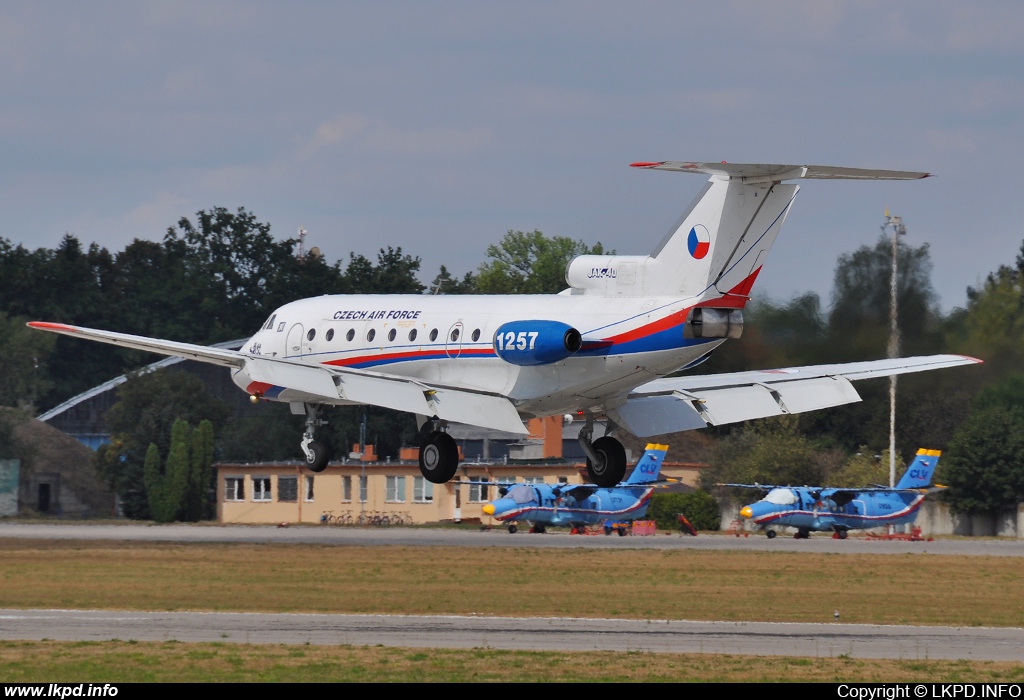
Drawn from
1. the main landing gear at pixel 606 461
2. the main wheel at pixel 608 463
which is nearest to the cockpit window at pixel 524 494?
the main landing gear at pixel 606 461

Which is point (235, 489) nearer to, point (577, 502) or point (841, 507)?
point (577, 502)

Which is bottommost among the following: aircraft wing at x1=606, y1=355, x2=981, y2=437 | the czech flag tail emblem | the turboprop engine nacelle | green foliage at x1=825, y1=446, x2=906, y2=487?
green foliage at x1=825, y1=446, x2=906, y2=487

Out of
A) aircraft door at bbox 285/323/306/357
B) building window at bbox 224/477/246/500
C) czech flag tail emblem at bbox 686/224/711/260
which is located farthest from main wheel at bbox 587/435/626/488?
building window at bbox 224/477/246/500

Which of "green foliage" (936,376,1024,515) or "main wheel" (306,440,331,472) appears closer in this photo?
"main wheel" (306,440,331,472)

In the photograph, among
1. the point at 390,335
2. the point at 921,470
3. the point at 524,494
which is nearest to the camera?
the point at 390,335

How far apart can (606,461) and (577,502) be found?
30894 mm

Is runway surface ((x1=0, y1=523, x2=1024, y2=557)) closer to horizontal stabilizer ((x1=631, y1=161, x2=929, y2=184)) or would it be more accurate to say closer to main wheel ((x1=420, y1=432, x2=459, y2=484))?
main wheel ((x1=420, y1=432, x2=459, y2=484))

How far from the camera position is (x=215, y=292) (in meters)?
100

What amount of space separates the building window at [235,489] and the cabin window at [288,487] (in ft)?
6.07

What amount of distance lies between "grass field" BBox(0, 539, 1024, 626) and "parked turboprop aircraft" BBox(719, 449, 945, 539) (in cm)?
1223

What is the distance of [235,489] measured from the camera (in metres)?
73.6

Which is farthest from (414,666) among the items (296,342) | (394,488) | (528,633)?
(394,488)

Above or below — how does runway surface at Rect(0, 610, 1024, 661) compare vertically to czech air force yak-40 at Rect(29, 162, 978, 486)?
below

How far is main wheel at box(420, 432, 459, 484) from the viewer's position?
3344 centimetres
